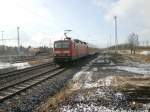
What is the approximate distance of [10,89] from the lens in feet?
51.1

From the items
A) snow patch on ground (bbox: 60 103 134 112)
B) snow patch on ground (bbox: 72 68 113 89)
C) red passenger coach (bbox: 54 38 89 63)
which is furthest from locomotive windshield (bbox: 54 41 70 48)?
snow patch on ground (bbox: 60 103 134 112)

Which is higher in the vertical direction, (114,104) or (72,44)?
(72,44)

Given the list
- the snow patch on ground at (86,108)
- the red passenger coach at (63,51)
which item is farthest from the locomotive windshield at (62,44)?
the snow patch on ground at (86,108)

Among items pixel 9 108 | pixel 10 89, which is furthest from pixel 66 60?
pixel 9 108

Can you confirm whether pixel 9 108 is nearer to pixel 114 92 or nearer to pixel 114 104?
pixel 114 104

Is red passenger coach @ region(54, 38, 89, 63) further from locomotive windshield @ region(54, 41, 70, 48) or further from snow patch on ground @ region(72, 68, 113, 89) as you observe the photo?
snow patch on ground @ region(72, 68, 113, 89)

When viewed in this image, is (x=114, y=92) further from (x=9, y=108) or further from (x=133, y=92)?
(x=9, y=108)

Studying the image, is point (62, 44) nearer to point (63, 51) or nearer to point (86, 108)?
point (63, 51)

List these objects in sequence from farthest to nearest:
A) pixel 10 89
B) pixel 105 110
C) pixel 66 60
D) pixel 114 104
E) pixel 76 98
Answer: pixel 66 60 < pixel 10 89 < pixel 76 98 < pixel 114 104 < pixel 105 110

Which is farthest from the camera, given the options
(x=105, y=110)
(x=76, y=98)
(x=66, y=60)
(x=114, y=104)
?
(x=66, y=60)

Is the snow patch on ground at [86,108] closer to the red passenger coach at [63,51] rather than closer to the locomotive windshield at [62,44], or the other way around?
the red passenger coach at [63,51]

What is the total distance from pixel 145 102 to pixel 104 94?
2263mm

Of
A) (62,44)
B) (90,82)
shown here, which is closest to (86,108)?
(90,82)

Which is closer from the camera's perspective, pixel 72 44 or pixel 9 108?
pixel 9 108
